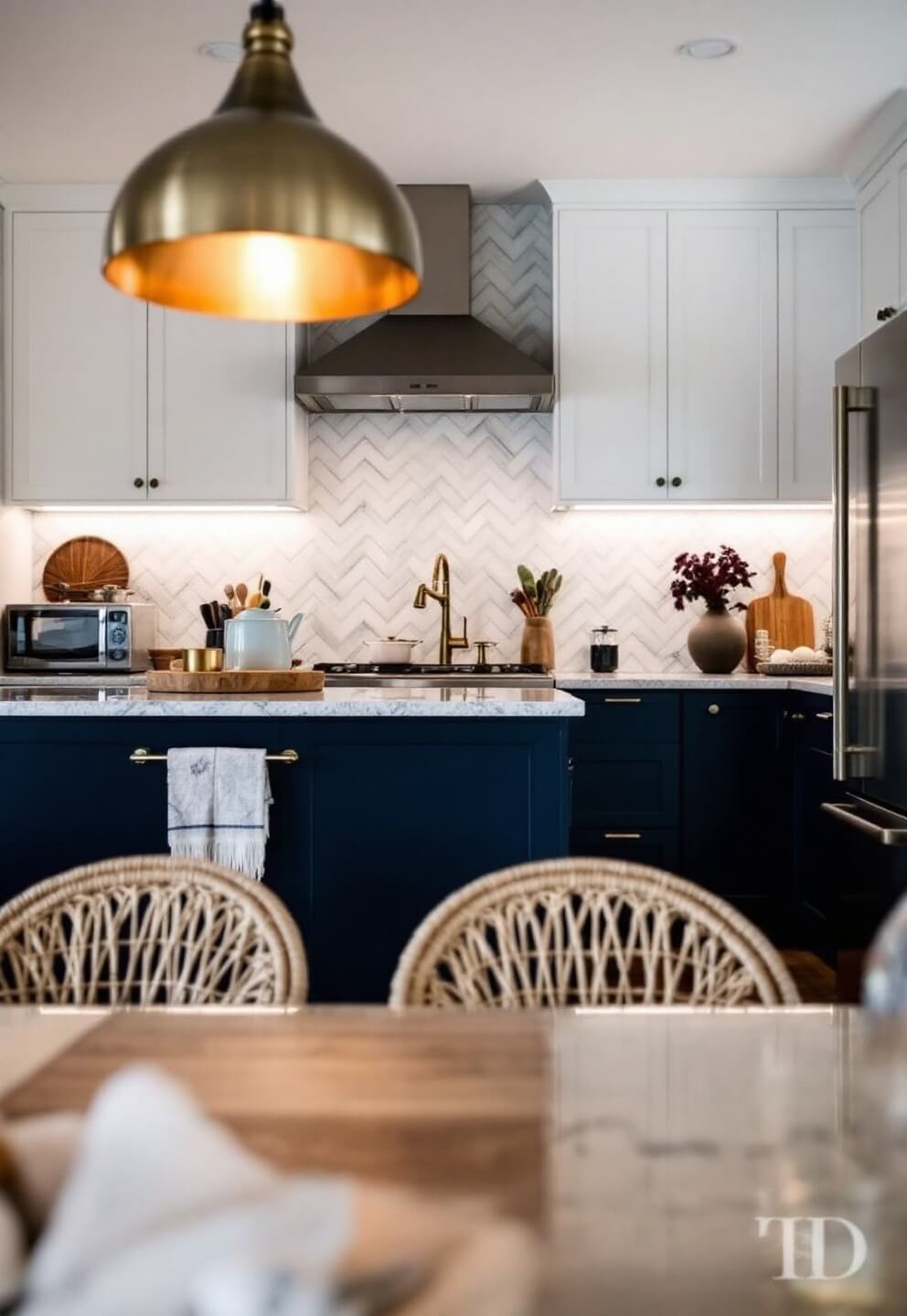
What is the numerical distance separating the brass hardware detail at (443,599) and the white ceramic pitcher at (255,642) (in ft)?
5.51

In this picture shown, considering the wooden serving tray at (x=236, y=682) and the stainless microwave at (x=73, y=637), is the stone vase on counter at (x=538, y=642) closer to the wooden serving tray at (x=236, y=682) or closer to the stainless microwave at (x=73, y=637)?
the stainless microwave at (x=73, y=637)

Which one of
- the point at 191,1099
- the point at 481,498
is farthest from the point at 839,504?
the point at 191,1099

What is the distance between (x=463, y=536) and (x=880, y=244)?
1811mm

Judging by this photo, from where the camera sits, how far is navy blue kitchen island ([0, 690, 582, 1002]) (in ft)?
8.19

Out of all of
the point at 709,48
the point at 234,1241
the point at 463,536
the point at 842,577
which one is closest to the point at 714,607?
the point at 463,536

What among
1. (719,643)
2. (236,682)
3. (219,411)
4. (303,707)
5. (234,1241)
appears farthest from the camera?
(219,411)

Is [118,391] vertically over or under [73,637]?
over

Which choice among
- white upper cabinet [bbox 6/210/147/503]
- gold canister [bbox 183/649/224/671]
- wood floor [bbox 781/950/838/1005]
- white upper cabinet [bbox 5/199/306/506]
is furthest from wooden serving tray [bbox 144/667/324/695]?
white upper cabinet [bbox 6/210/147/503]

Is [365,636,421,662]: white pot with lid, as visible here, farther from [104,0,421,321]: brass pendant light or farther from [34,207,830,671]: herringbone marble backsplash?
[104,0,421,321]: brass pendant light

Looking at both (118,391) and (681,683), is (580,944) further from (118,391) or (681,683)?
(118,391)

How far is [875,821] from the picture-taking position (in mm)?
2943

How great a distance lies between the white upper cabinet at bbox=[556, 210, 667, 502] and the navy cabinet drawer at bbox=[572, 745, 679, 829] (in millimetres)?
973

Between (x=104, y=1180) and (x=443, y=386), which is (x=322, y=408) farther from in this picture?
(x=104, y=1180)

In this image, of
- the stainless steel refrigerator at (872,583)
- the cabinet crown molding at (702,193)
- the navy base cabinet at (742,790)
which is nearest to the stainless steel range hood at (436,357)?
the cabinet crown molding at (702,193)
